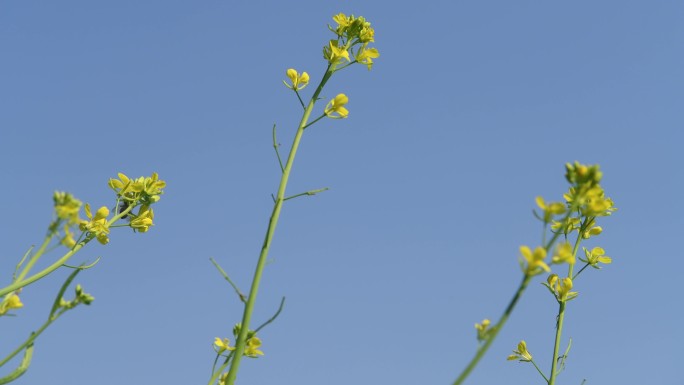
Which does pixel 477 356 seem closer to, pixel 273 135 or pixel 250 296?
pixel 250 296

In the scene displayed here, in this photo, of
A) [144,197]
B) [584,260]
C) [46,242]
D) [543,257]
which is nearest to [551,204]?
[543,257]

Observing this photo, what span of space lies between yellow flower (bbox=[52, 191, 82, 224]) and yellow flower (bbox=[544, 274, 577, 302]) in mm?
3008

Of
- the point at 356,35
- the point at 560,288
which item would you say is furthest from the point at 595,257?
the point at 356,35

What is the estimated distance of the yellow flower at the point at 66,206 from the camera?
7.80ft

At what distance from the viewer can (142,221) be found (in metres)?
3.90

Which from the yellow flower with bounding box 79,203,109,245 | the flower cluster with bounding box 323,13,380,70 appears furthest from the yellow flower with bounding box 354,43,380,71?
the yellow flower with bounding box 79,203,109,245

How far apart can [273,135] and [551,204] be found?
172cm

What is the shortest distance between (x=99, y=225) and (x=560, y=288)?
2776 mm

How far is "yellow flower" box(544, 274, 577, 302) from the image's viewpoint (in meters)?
4.37

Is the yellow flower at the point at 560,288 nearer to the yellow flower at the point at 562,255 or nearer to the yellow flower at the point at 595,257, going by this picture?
the yellow flower at the point at 595,257

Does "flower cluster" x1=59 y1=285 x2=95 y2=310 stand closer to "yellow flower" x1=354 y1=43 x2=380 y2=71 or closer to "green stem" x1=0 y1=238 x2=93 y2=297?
"green stem" x1=0 y1=238 x2=93 y2=297

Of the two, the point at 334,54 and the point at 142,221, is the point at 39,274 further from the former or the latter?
the point at 334,54

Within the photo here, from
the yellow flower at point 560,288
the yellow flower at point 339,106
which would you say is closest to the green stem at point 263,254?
the yellow flower at point 339,106

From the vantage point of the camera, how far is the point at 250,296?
100 inches
